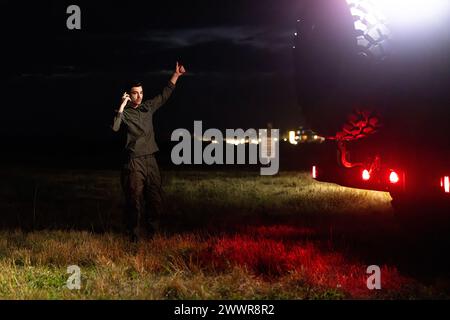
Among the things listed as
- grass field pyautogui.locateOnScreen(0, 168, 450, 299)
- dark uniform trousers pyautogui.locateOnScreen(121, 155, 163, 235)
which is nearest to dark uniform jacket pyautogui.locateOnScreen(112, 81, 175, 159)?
dark uniform trousers pyautogui.locateOnScreen(121, 155, 163, 235)

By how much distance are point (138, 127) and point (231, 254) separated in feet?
6.41

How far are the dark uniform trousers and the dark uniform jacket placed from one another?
10 centimetres

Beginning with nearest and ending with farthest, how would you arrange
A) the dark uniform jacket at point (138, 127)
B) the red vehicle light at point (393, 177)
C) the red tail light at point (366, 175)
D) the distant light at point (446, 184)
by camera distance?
the distant light at point (446, 184) → the red vehicle light at point (393, 177) → the red tail light at point (366, 175) → the dark uniform jacket at point (138, 127)

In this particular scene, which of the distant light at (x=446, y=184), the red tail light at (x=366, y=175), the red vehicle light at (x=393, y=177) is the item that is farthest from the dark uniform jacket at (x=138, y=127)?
the distant light at (x=446, y=184)

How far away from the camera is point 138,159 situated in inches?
316

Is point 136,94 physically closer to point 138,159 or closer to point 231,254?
point 138,159

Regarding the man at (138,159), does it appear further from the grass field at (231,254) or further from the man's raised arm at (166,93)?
the grass field at (231,254)

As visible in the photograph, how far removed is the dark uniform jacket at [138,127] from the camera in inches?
314

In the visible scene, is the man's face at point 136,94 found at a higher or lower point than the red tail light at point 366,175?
higher

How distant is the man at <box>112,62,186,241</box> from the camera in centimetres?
799

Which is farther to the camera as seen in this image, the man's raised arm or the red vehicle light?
the man's raised arm

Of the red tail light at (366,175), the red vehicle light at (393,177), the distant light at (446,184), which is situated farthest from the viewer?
the red tail light at (366,175)

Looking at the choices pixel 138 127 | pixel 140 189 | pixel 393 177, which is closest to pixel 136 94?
pixel 138 127

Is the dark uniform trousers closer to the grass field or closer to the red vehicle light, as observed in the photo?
the grass field
